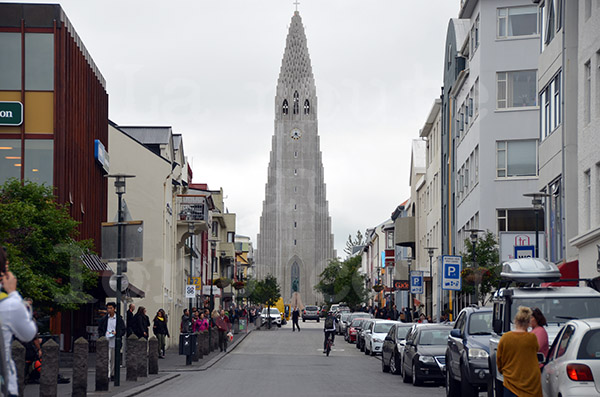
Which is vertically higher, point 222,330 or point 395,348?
point 395,348

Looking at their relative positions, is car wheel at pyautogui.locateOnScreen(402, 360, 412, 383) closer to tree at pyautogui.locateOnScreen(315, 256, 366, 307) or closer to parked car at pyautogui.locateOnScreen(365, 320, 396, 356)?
parked car at pyautogui.locateOnScreen(365, 320, 396, 356)

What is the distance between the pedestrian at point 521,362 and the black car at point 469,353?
491 cm

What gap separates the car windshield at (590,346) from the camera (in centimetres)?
1195

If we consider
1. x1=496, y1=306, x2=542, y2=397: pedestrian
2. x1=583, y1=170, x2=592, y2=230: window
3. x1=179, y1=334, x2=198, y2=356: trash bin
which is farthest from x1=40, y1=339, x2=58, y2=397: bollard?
x1=583, y1=170, x2=592, y2=230: window

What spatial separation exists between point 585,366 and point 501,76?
3853 cm

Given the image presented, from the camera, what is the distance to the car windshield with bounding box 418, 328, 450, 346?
998 inches

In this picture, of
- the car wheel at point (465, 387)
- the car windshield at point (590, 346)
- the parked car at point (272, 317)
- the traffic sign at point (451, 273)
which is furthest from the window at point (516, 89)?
the parked car at point (272, 317)

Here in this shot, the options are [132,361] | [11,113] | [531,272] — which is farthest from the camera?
[11,113]

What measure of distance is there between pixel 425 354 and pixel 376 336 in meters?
18.0

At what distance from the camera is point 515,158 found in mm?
48688

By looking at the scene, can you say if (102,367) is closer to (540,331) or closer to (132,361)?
(132,361)

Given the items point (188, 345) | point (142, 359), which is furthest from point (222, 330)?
point (142, 359)

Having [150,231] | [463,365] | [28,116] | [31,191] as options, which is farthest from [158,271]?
[463,365]

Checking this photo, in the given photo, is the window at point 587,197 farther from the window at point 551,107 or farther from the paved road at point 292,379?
the paved road at point 292,379
